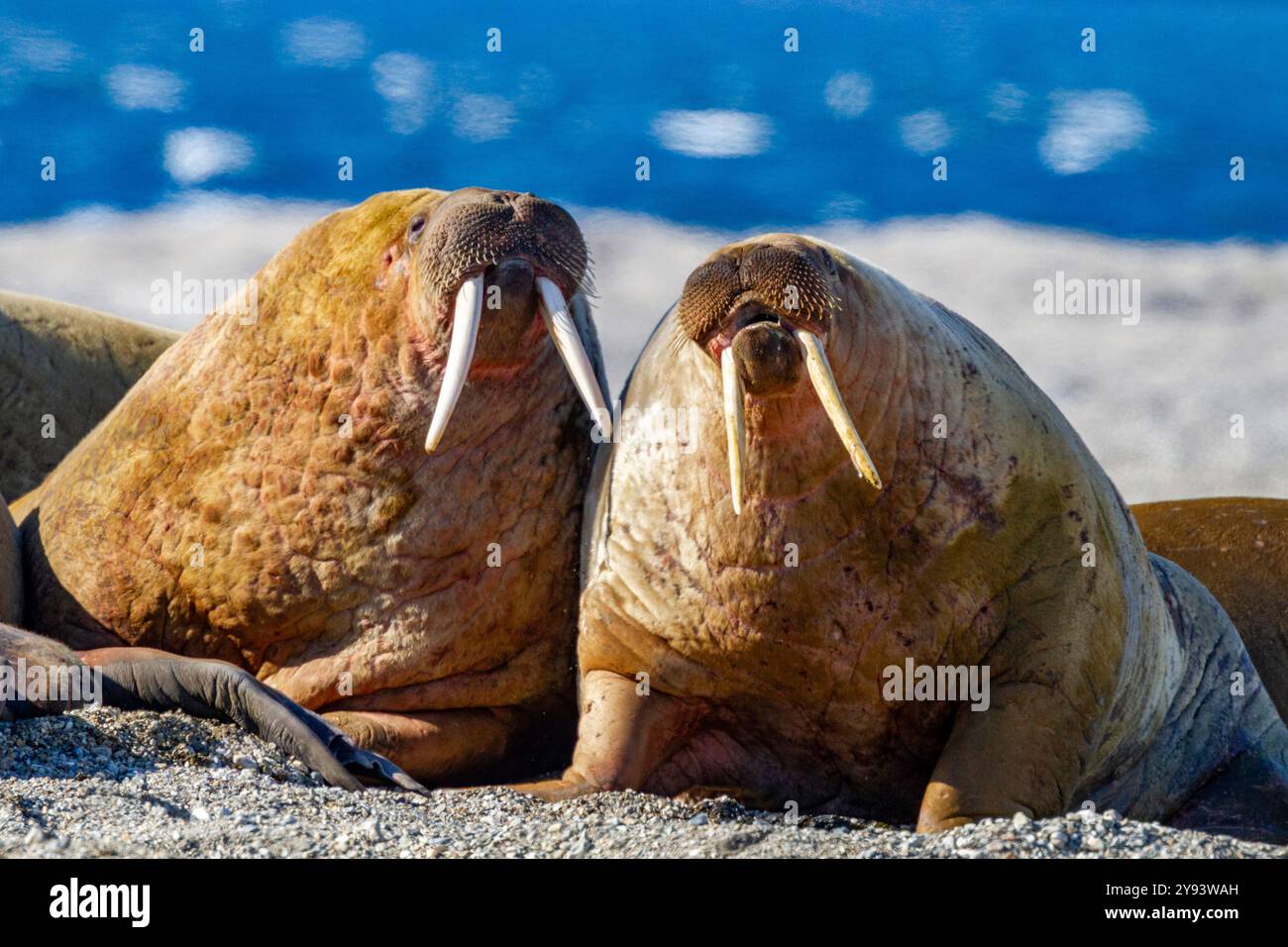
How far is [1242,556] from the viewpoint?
8852 millimetres

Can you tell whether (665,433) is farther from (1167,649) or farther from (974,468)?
(1167,649)

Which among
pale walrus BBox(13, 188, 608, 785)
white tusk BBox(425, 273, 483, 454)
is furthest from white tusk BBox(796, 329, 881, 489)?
white tusk BBox(425, 273, 483, 454)

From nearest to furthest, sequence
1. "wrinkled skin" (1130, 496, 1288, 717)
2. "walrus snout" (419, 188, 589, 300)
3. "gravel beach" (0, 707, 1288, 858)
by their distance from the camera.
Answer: "gravel beach" (0, 707, 1288, 858) → "walrus snout" (419, 188, 589, 300) → "wrinkled skin" (1130, 496, 1288, 717)

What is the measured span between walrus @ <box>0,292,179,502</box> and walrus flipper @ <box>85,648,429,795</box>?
290 cm

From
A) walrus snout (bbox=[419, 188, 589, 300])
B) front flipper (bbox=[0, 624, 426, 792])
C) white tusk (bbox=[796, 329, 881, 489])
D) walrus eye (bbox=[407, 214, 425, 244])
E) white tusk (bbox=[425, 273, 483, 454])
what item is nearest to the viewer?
white tusk (bbox=[796, 329, 881, 489])

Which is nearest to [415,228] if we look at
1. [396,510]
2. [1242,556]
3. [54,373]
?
[396,510]

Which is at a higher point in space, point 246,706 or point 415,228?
point 415,228

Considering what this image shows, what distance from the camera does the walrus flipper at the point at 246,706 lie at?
5.65m

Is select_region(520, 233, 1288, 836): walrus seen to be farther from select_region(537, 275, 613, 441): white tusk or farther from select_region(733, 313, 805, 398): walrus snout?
select_region(537, 275, 613, 441): white tusk

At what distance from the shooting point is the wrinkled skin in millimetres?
8461

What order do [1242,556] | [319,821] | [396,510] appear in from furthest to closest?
[1242,556], [396,510], [319,821]

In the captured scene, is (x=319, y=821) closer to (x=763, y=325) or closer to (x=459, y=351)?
(x=459, y=351)

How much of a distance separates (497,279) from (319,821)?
73.6 inches

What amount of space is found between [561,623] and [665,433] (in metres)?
0.76
